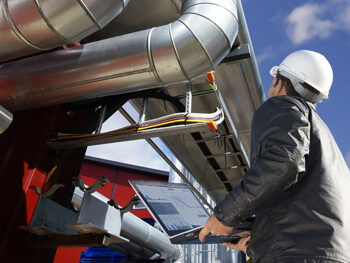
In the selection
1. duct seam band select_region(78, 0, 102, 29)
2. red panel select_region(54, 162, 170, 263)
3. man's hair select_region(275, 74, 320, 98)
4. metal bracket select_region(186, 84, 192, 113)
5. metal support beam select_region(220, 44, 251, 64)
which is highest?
red panel select_region(54, 162, 170, 263)

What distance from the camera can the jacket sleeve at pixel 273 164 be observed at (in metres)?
0.92

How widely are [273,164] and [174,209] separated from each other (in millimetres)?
1084

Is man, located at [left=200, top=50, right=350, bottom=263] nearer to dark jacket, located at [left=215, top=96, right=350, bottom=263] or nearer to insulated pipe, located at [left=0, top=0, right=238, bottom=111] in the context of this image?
dark jacket, located at [left=215, top=96, right=350, bottom=263]

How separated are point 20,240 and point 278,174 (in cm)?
205

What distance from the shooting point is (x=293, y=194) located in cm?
95

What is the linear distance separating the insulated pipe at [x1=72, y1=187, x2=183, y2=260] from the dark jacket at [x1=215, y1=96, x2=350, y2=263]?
3041 millimetres

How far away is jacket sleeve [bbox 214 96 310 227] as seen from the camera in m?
0.92

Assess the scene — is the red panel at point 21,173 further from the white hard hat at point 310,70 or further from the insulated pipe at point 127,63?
the white hard hat at point 310,70

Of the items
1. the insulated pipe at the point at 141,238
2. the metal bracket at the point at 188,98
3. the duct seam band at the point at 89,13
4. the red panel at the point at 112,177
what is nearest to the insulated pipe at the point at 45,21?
the duct seam band at the point at 89,13

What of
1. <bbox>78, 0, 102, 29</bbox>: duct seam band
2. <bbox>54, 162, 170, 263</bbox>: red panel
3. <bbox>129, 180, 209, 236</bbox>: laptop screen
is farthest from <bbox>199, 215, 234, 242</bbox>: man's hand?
<bbox>54, 162, 170, 263</bbox>: red panel

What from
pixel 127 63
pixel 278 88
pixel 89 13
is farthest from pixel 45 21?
pixel 278 88

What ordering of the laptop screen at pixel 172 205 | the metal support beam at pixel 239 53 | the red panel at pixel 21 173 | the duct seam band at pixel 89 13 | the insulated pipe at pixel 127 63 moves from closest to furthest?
the duct seam band at pixel 89 13 < the laptop screen at pixel 172 205 < the insulated pipe at pixel 127 63 < the red panel at pixel 21 173 < the metal support beam at pixel 239 53

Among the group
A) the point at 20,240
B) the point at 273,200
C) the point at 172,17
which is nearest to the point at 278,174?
the point at 273,200

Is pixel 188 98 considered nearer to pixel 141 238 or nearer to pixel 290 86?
pixel 290 86
